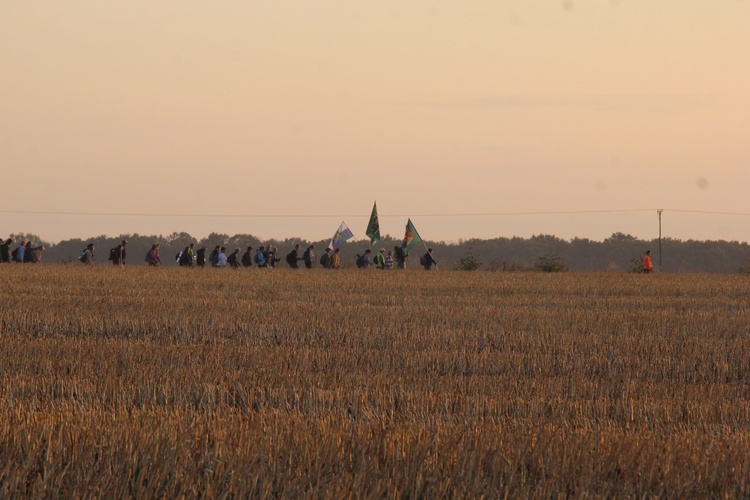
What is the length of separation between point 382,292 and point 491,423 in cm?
2093

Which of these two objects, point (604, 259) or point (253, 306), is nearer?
point (253, 306)

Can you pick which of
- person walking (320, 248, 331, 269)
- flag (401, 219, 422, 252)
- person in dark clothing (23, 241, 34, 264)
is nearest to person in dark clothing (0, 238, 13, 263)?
person in dark clothing (23, 241, 34, 264)

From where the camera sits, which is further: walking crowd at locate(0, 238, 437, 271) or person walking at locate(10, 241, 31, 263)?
person walking at locate(10, 241, 31, 263)

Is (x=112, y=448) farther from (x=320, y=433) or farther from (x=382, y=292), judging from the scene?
(x=382, y=292)

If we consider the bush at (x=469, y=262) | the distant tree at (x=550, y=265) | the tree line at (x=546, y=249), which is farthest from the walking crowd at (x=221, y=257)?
the tree line at (x=546, y=249)

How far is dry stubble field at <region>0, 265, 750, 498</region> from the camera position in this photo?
586 cm

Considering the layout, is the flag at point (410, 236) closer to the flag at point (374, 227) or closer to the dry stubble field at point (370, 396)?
the flag at point (374, 227)

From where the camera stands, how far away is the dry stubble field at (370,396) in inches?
231

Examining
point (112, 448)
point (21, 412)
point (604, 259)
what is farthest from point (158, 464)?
point (604, 259)

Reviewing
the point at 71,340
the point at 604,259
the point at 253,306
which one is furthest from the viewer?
the point at 604,259

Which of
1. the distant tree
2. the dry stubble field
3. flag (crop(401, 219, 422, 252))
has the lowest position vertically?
the dry stubble field

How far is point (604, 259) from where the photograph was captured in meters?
103

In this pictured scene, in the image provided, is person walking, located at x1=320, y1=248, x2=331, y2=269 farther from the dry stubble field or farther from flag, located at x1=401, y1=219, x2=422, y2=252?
the dry stubble field

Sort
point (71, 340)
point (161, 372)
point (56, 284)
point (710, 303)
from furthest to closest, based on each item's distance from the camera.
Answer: point (56, 284)
point (710, 303)
point (71, 340)
point (161, 372)
